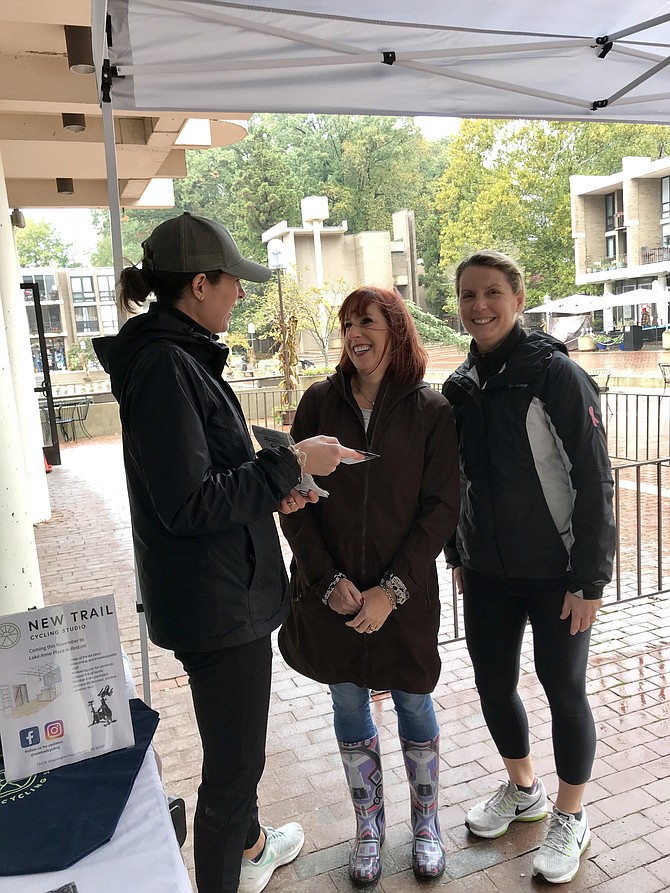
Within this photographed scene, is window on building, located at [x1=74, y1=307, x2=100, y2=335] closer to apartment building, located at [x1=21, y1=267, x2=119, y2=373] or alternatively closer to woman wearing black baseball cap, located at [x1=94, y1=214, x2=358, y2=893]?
apartment building, located at [x1=21, y1=267, x2=119, y2=373]

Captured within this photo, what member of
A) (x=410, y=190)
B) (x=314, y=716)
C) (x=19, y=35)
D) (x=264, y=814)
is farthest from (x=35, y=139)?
(x=410, y=190)

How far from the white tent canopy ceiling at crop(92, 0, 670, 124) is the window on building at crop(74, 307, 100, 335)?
4029 centimetres

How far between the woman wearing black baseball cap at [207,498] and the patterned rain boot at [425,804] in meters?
0.60

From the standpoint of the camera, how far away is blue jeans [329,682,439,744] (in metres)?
2.26

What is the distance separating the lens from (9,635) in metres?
1.35

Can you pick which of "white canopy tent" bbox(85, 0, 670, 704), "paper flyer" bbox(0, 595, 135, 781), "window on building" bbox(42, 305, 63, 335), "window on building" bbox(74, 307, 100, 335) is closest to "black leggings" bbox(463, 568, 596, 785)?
"paper flyer" bbox(0, 595, 135, 781)

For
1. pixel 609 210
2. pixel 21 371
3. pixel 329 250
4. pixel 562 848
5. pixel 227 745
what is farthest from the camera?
pixel 329 250

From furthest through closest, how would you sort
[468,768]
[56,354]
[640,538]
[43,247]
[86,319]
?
[43,247] → [86,319] → [56,354] → [640,538] → [468,768]

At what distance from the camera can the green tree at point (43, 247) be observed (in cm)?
5959

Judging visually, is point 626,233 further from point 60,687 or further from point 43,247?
point 43,247

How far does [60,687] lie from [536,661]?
1.54 meters

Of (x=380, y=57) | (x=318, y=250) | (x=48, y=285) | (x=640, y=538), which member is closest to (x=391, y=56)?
(x=380, y=57)

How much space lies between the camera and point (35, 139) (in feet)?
24.6

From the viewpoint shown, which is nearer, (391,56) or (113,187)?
(113,187)
